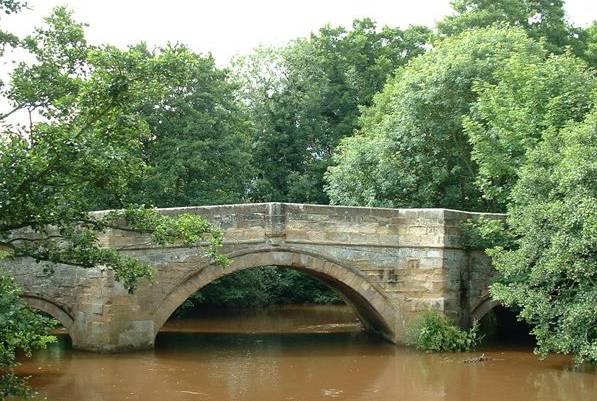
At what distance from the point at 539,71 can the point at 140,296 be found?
357 inches

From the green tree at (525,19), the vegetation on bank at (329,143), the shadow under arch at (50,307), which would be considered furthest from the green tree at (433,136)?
the shadow under arch at (50,307)

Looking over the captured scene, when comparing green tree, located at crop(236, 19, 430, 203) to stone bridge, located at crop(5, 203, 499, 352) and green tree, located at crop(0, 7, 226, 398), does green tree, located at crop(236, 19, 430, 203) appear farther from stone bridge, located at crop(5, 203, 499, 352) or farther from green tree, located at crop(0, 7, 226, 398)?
green tree, located at crop(0, 7, 226, 398)

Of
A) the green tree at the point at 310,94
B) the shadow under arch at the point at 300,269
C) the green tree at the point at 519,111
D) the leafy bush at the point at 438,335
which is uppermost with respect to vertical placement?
the green tree at the point at 310,94

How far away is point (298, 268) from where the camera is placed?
14.1 meters

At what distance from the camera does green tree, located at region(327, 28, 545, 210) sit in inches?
733

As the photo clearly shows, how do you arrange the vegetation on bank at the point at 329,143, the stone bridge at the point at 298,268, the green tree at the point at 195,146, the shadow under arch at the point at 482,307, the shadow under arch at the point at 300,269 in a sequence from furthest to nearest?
the green tree at the point at 195,146
the shadow under arch at the point at 482,307
the shadow under arch at the point at 300,269
the stone bridge at the point at 298,268
the vegetation on bank at the point at 329,143

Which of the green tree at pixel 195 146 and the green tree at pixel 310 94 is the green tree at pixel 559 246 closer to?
the green tree at pixel 195 146

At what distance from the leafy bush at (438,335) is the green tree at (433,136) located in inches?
219

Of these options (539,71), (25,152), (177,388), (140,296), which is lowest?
(177,388)

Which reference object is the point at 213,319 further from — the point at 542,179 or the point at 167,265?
the point at 542,179

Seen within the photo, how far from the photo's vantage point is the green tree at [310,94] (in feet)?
85.4

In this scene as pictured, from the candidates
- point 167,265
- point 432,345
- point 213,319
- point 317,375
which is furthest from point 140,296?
point 213,319

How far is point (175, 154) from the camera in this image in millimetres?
20203

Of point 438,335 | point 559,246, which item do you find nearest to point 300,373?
point 438,335
